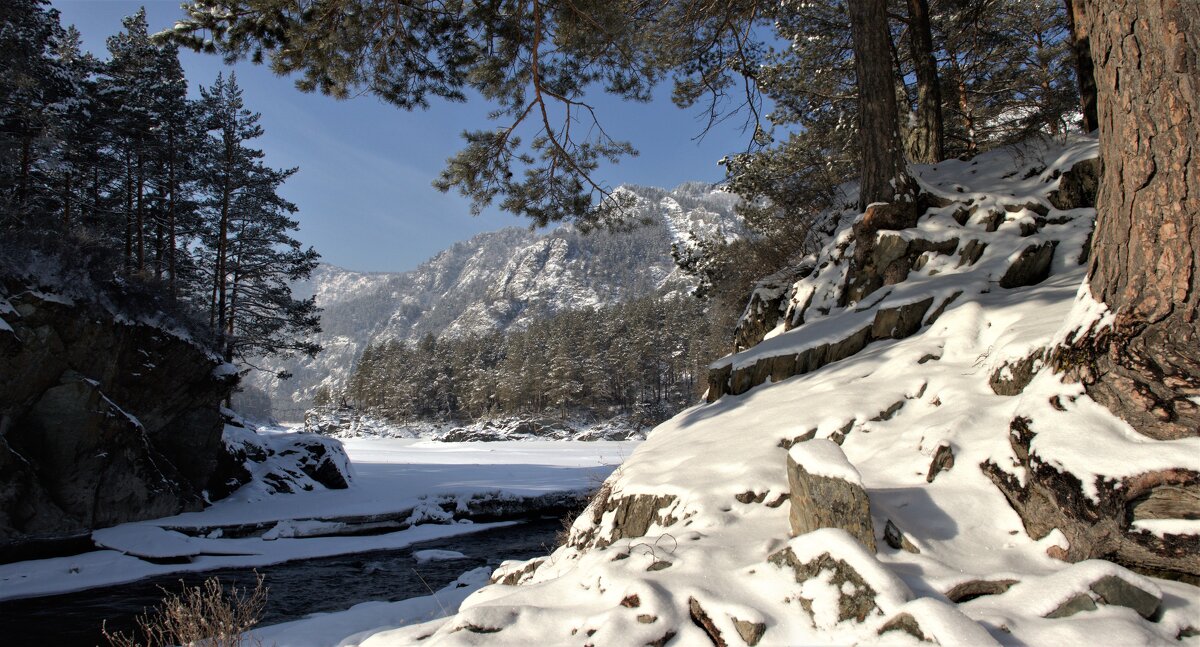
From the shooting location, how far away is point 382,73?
7.14 metres

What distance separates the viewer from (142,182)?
59.7 feet

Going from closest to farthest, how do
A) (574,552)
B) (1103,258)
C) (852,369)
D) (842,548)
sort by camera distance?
1. (842,548)
2. (1103,258)
3. (574,552)
4. (852,369)

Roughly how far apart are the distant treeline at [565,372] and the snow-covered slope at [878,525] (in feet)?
156

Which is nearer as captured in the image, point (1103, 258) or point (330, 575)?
point (1103, 258)

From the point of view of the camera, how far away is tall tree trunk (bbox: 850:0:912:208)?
278 inches

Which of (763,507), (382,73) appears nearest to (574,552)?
(763,507)

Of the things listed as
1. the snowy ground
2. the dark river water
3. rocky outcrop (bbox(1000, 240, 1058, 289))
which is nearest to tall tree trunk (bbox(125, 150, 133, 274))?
the snowy ground

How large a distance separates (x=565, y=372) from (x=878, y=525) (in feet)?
179

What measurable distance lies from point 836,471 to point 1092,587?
3.26 ft

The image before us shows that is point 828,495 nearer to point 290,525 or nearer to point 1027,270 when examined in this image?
point 1027,270

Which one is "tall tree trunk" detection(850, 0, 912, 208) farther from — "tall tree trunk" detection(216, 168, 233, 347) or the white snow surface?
"tall tree trunk" detection(216, 168, 233, 347)

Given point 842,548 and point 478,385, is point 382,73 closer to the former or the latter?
point 842,548

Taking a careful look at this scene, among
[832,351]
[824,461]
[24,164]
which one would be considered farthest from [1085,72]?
[24,164]

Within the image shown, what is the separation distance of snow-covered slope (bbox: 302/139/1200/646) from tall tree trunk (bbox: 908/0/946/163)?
165 inches
